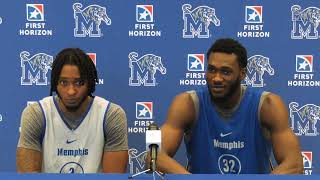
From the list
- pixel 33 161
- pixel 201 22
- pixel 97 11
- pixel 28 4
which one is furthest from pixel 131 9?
pixel 33 161

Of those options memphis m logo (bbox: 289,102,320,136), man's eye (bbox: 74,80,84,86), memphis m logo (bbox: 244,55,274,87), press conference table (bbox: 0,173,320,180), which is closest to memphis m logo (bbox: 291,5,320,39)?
memphis m logo (bbox: 244,55,274,87)

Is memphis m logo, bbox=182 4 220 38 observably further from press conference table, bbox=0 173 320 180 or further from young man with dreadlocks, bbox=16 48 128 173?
press conference table, bbox=0 173 320 180

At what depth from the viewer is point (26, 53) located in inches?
85.6

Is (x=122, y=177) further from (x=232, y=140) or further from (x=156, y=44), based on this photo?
(x=156, y=44)

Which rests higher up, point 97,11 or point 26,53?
point 97,11

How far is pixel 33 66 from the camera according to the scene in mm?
2180

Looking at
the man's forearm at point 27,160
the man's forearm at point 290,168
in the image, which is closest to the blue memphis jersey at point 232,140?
the man's forearm at point 290,168

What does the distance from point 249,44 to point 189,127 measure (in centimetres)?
53

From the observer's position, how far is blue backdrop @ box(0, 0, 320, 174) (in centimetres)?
215

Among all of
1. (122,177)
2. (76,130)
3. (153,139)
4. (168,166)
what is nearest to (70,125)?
(76,130)

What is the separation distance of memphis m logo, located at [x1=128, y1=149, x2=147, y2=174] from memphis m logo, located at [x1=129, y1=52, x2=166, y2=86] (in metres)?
0.32

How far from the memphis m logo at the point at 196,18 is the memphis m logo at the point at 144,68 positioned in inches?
7.0

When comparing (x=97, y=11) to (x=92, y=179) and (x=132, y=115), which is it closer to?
(x=132, y=115)

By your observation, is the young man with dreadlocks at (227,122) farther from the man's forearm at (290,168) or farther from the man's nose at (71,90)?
the man's nose at (71,90)
